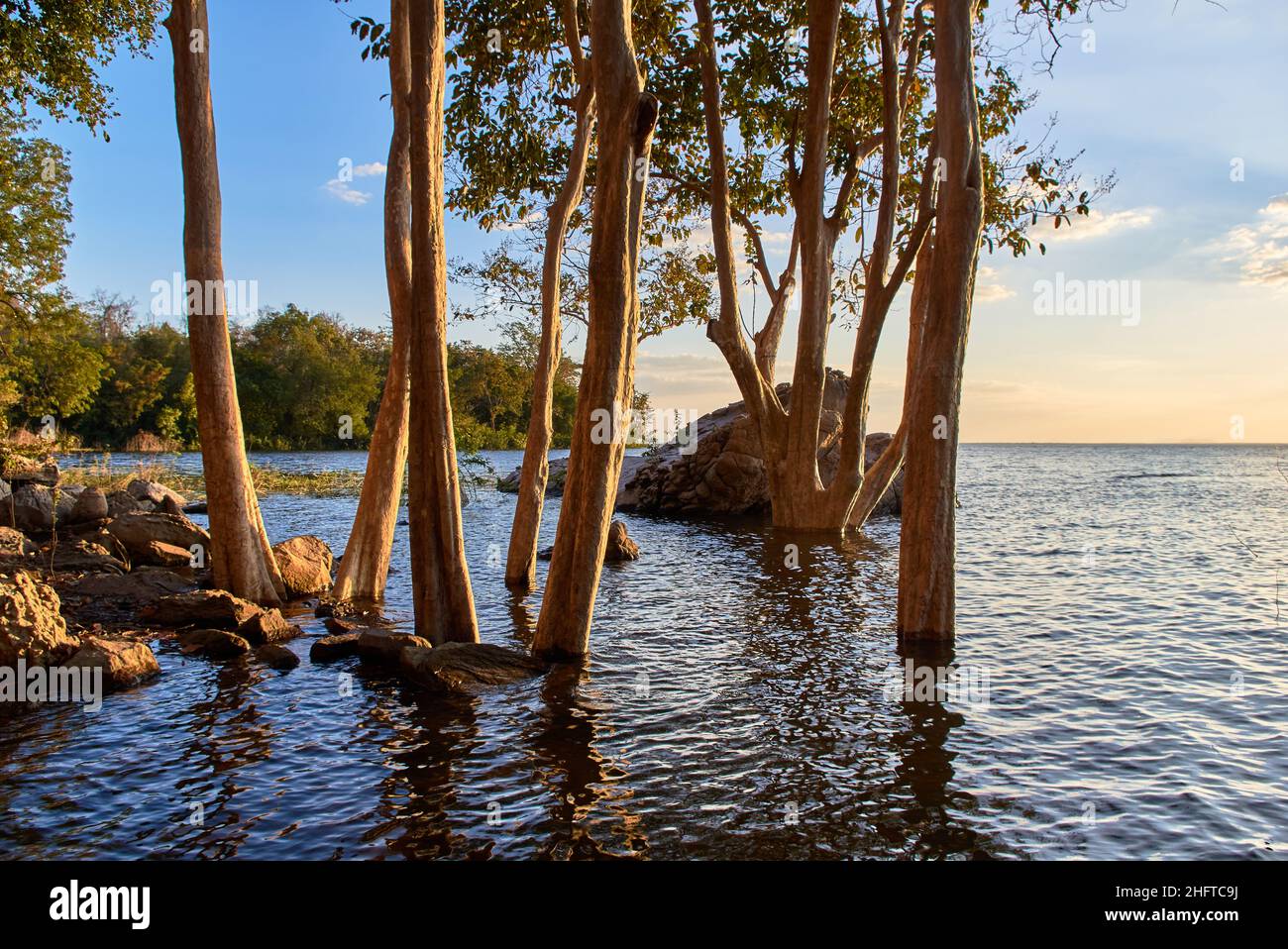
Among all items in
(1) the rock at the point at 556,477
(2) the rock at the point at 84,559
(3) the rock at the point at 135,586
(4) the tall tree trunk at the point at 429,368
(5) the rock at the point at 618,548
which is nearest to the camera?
(4) the tall tree trunk at the point at 429,368

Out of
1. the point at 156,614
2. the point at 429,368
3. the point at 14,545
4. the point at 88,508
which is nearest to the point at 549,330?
the point at 429,368

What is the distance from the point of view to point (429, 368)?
8.55m

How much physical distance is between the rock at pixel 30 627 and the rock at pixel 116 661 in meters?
0.19

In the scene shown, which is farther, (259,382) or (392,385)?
(259,382)

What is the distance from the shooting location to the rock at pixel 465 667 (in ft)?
26.9

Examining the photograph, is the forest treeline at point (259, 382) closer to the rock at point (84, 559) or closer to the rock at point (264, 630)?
the rock at point (84, 559)

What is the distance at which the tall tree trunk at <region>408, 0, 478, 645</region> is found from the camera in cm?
852

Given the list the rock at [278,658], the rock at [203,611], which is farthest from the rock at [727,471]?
the rock at [278,658]

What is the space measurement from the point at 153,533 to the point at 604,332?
1081 cm

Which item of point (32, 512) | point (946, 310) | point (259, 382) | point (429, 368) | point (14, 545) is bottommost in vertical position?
point (14, 545)

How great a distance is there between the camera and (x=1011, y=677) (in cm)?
891

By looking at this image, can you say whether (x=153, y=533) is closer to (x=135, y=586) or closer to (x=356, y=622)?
(x=135, y=586)

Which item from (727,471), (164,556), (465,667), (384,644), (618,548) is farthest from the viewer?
(727,471)
